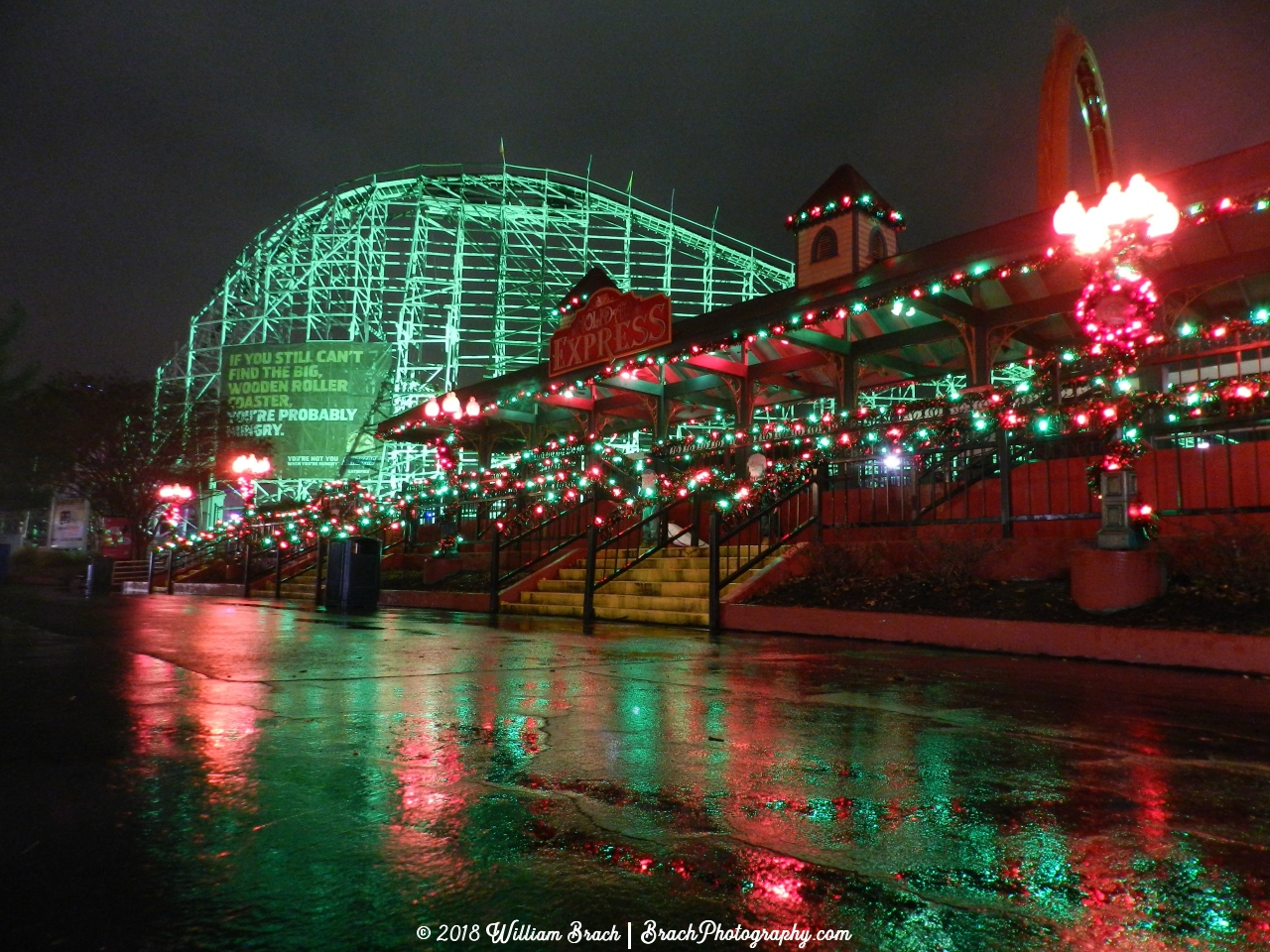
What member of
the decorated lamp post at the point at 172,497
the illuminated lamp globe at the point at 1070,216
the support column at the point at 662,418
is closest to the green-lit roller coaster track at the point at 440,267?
the decorated lamp post at the point at 172,497

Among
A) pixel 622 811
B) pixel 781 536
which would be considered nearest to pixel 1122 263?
pixel 781 536

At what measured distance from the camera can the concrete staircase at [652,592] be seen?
1191 cm

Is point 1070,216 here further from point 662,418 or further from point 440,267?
point 440,267

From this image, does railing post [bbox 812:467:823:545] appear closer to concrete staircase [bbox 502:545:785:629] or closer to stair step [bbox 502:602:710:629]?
concrete staircase [bbox 502:545:785:629]

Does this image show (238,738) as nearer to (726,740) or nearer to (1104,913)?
(726,740)

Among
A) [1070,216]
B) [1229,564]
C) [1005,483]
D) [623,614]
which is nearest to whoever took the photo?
[1229,564]

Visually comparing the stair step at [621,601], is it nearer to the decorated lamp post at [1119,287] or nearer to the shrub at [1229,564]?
the decorated lamp post at [1119,287]

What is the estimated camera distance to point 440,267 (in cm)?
4088

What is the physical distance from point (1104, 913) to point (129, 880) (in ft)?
7.38

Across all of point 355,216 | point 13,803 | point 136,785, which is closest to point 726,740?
point 136,785

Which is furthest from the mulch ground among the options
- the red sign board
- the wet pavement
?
the red sign board

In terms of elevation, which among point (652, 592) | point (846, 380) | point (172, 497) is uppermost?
point (846, 380)

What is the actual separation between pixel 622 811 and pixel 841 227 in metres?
→ 17.2

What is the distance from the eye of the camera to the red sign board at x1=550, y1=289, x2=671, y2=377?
48.9 feet
